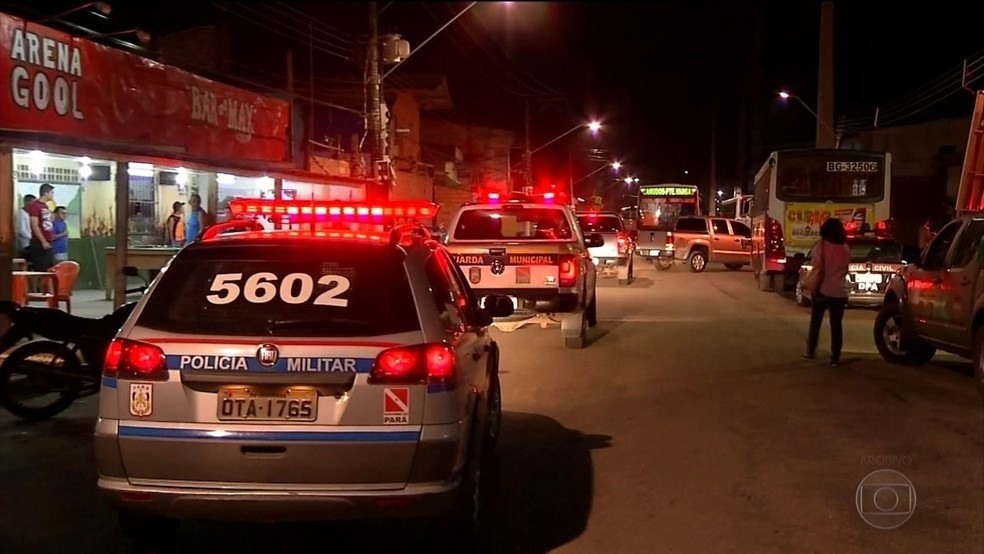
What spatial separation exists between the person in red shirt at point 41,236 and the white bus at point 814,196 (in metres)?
15.2

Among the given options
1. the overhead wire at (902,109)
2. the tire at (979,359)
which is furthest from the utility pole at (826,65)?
the tire at (979,359)

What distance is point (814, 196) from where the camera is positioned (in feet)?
73.2

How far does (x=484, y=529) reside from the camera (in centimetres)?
511

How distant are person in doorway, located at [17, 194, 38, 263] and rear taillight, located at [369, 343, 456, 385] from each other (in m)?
10.4

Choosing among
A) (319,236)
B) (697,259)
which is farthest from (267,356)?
(697,259)

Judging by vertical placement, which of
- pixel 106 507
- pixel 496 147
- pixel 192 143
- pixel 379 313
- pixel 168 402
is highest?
pixel 496 147

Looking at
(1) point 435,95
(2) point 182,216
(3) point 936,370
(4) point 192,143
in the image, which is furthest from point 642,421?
(1) point 435,95

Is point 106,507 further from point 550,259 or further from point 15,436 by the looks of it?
point 550,259

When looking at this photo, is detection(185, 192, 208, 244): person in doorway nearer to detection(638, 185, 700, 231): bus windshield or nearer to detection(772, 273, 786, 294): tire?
detection(772, 273, 786, 294): tire

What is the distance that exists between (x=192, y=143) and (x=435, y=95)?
2457cm

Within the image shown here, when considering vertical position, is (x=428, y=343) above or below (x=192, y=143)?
below

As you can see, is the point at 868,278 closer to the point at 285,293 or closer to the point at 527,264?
the point at 527,264

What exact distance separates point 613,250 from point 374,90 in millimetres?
8514

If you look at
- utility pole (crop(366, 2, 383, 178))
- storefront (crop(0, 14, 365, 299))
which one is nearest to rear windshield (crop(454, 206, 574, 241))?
storefront (crop(0, 14, 365, 299))
